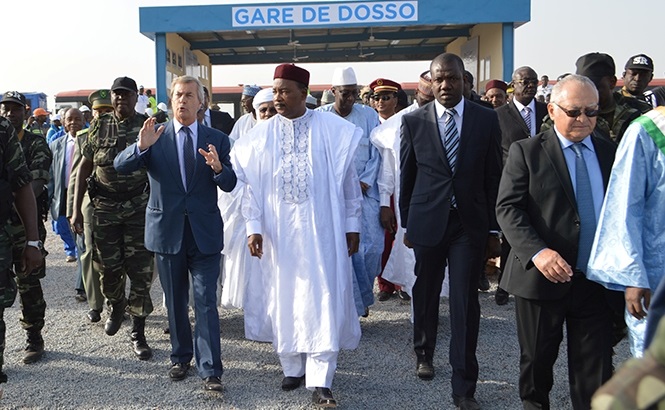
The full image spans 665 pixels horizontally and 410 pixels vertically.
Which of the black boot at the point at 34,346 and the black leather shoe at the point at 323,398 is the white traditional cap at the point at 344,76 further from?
the black boot at the point at 34,346

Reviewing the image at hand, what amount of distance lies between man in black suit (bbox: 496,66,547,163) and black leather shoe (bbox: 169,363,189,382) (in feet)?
11.6

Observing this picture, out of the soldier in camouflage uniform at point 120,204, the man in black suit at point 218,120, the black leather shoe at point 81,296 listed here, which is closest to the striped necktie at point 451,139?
the soldier in camouflage uniform at point 120,204

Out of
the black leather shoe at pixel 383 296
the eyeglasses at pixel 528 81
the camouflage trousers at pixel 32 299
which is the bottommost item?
the black leather shoe at pixel 383 296

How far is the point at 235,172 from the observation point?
14.2ft

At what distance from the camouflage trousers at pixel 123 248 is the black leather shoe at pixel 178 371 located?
78 cm

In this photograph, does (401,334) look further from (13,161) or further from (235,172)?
(13,161)

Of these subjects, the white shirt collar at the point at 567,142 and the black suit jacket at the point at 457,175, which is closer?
the white shirt collar at the point at 567,142

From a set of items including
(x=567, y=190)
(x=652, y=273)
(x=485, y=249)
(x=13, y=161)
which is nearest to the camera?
(x=652, y=273)

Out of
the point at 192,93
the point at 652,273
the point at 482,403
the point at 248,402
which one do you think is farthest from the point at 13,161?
the point at 652,273

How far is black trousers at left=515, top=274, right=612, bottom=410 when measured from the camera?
3.17m

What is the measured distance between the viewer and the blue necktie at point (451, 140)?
13.0 feet

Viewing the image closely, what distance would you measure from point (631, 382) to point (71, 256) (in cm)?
886

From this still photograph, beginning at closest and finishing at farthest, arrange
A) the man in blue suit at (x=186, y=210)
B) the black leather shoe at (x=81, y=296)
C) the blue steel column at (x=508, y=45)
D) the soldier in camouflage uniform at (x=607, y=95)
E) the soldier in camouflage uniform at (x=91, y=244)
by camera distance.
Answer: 1. the man in blue suit at (x=186, y=210)
2. the soldier in camouflage uniform at (x=607, y=95)
3. the soldier in camouflage uniform at (x=91, y=244)
4. the black leather shoe at (x=81, y=296)
5. the blue steel column at (x=508, y=45)

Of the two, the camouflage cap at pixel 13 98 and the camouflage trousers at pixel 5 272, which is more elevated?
the camouflage cap at pixel 13 98
